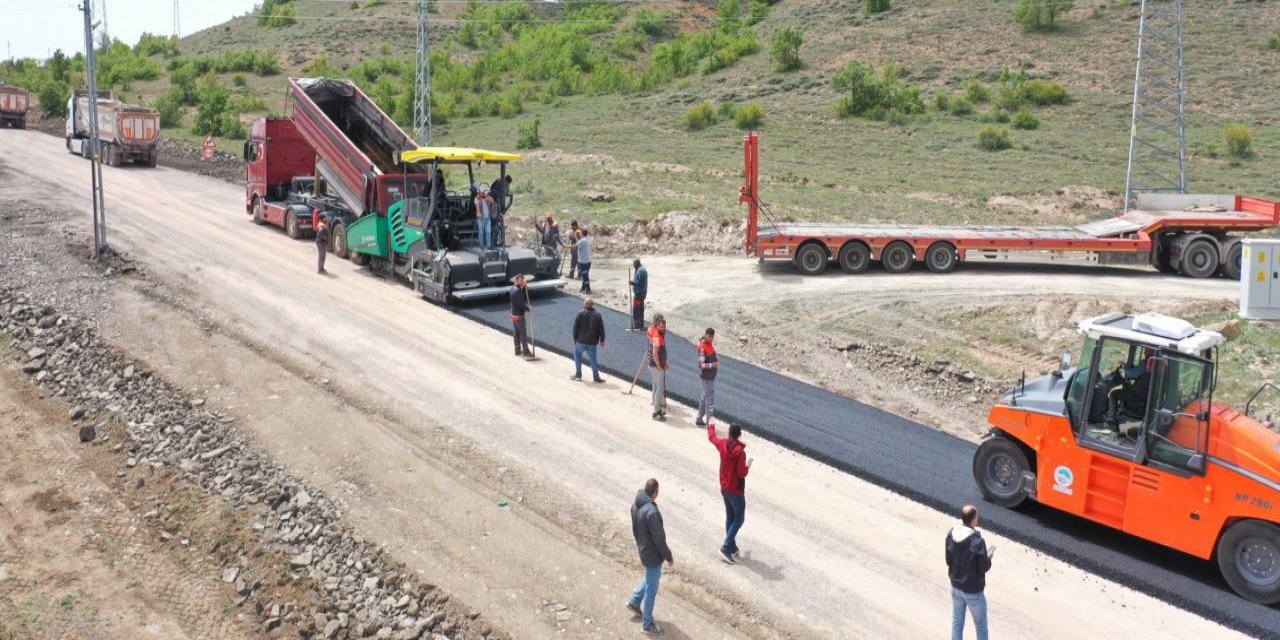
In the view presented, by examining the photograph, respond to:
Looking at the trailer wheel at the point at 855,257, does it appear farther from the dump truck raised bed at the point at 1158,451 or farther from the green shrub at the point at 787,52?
the green shrub at the point at 787,52

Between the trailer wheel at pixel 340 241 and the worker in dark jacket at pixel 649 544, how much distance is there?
17.0 m

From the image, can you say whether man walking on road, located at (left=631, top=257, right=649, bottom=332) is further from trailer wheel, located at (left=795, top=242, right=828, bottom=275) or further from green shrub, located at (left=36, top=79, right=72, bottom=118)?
green shrub, located at (left=36, top=79, right=72, bottom=118)

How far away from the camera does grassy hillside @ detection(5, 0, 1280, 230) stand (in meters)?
33.6

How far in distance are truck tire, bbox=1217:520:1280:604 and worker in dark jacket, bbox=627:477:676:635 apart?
5538 millimetres

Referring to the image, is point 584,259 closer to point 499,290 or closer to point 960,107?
point 499,290

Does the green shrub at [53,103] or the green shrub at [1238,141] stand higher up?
the green shrub at [53,103]

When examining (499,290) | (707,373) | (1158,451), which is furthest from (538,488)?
(499,290)

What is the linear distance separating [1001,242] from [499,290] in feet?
38.7

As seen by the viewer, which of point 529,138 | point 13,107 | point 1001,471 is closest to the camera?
point 1001,471

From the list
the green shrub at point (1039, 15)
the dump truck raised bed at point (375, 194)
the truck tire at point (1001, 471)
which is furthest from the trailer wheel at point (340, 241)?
the green shrub at point (1039, 15)

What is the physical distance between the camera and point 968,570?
902 cm

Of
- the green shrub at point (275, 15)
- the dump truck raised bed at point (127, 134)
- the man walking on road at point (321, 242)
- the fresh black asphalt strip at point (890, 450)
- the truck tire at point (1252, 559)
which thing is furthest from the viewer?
the green shrub at point (275, 15)

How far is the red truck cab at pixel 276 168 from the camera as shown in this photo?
28562 mm

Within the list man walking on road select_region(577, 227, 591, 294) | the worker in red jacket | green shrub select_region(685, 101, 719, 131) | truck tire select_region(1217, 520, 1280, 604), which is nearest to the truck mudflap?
man walking on road select_region(577, 227, 591, 294)
